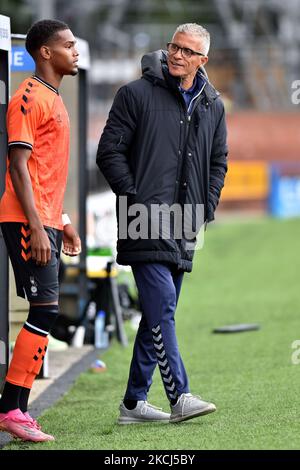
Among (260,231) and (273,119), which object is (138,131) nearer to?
(260,231)

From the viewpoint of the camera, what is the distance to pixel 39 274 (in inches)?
245

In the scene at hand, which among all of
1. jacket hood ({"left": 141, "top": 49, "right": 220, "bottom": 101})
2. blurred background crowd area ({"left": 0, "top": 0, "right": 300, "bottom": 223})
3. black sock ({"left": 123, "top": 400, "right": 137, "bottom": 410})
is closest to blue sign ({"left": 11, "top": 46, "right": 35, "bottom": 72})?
jacket hood ({"left": 141, "top": 49, "right": 220, "bottom": 101})

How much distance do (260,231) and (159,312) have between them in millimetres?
19577

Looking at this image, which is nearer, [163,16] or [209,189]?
[209,189]

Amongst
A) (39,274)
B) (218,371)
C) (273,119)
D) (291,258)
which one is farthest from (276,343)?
(273,119)

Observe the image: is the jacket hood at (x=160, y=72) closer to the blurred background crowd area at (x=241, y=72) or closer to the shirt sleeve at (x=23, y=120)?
the shirt sleeve at (x=23, y=120)

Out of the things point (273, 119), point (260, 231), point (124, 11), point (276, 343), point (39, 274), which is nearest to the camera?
point (39, 274)

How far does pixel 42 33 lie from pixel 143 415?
6.82ft

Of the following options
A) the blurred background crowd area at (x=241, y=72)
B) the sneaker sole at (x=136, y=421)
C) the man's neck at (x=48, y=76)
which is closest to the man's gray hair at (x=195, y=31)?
the man's neck at (x=48, y=76)

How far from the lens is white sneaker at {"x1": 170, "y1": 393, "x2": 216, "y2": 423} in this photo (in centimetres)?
665

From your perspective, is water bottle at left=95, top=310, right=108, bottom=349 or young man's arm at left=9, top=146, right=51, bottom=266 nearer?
young man's arm at left=9, top=146, right=51, bottom=266

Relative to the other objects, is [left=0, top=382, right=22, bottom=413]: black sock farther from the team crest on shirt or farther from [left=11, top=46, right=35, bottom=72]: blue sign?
[left=11, top=46, right=35, bottom=72]: blue sign

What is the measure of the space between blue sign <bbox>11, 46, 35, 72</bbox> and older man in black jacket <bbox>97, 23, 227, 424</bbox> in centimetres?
326

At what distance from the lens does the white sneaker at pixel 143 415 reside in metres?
6.89
